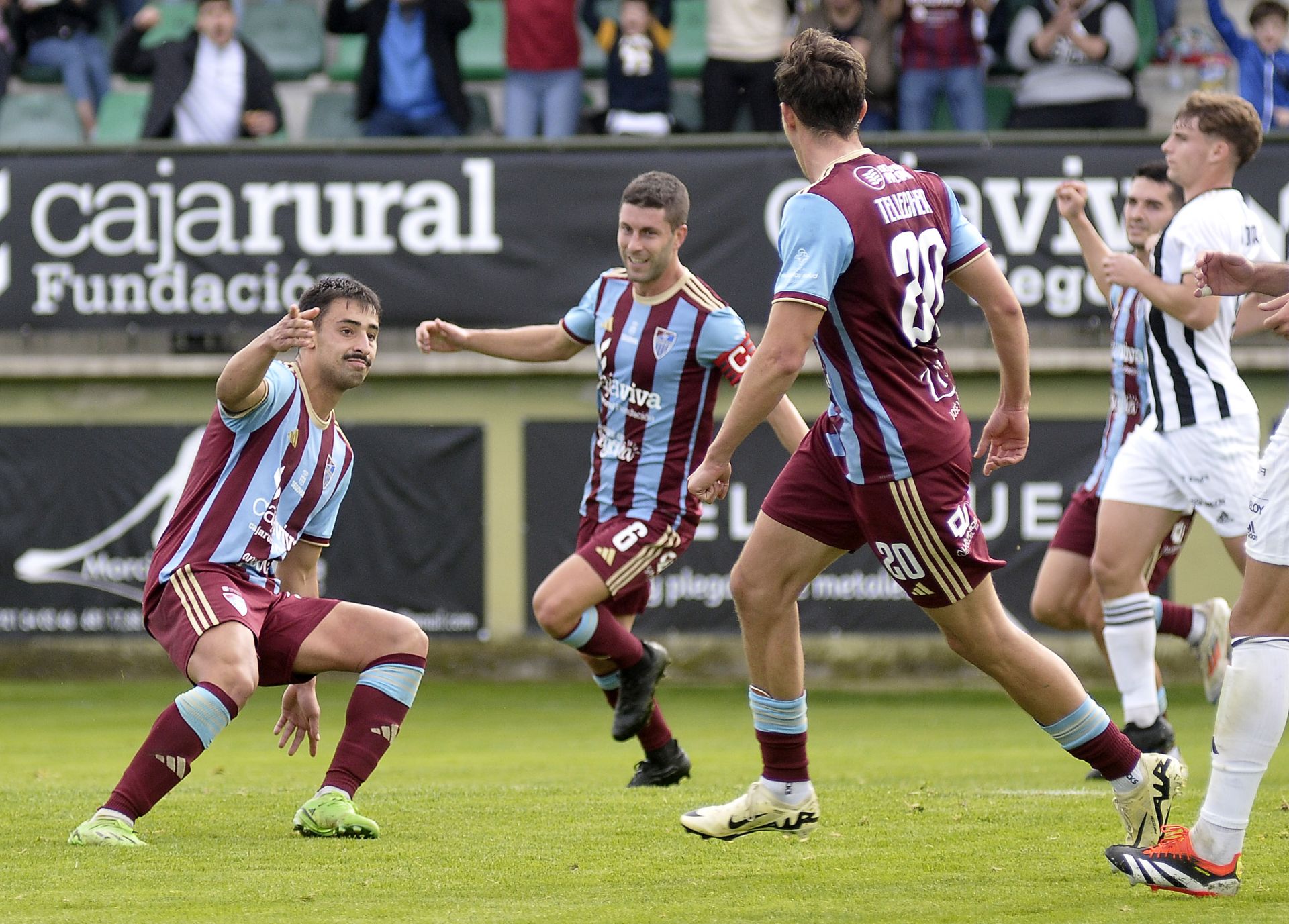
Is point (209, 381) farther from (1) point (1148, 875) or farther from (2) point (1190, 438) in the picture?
(1) point (1148, 875)

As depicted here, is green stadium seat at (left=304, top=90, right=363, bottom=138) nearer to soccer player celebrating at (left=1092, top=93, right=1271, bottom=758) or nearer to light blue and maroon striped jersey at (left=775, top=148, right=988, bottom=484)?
soccer player celebrating at (left=1092, top=93, right=1271, bottom=758)

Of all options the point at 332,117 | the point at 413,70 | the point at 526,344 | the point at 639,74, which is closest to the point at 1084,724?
the point at 526,344

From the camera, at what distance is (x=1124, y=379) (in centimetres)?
774

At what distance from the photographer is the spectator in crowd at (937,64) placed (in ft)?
41.7

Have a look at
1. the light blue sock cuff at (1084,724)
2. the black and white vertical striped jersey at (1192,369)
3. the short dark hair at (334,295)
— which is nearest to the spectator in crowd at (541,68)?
the black and white vertical striped jersey at (1192,369)

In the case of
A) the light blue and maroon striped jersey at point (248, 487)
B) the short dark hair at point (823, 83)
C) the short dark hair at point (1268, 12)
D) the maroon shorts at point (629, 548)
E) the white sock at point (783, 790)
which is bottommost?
the white sock at point (783, 790)

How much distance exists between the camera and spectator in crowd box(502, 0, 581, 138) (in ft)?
42.3

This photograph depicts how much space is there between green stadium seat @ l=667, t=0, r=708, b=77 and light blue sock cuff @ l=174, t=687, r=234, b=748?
9.48 m

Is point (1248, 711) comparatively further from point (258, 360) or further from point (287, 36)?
point (287, 36)

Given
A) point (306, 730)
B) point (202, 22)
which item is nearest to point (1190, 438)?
point (306, 730)

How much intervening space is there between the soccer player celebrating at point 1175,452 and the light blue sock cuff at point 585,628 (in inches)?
86.0

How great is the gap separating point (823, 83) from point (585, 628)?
2.76 meters

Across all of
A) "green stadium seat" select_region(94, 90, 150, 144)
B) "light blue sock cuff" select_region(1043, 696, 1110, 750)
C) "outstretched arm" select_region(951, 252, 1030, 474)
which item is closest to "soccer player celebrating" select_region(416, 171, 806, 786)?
"outstretched arm" select_region(951, 252, 1030, 474)

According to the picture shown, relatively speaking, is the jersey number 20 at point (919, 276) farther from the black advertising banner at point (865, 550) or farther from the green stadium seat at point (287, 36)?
the green stadium seat at point (287, 36)
